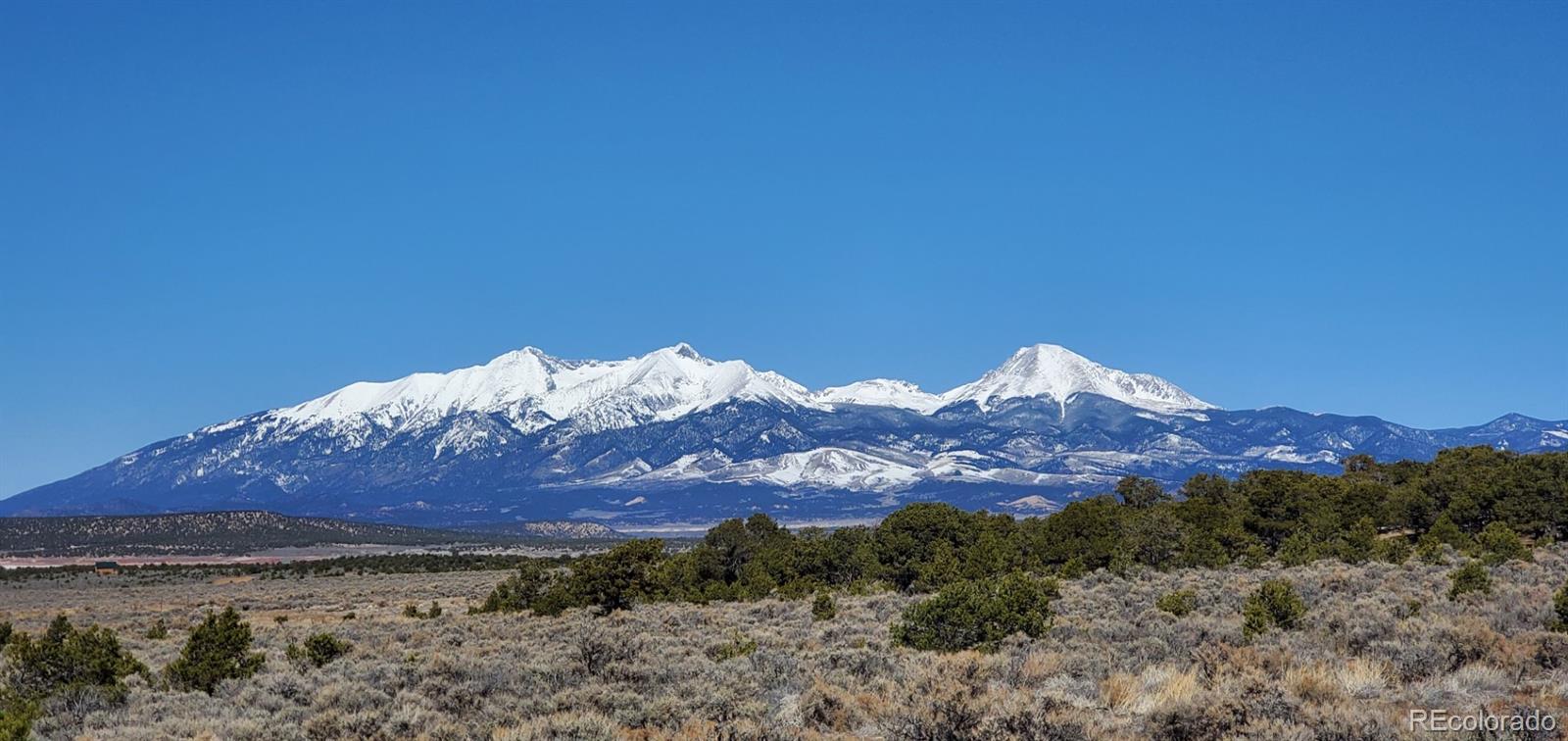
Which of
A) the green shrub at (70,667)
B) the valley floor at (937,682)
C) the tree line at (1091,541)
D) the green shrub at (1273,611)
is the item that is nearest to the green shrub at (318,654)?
the valley floor at (937,682)

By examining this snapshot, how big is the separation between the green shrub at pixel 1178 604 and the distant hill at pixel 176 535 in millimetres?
131360

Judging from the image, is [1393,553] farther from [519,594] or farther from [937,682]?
[519,594]

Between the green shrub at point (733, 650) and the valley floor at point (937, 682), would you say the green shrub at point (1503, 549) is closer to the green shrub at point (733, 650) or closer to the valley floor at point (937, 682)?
the valley floor at point (937, 682)

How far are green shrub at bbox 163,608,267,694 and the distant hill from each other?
126 meters

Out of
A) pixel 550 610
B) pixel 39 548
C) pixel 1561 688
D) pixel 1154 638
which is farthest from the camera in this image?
pixel 39 548

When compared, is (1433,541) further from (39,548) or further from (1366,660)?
(39,548)

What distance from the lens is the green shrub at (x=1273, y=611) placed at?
59.0 ft

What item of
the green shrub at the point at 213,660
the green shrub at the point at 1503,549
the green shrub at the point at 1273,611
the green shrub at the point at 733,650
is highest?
the green shrub at the point at 213,660

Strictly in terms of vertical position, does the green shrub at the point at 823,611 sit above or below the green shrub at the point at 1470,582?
below

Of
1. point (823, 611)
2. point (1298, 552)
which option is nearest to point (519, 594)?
point (823, 611)

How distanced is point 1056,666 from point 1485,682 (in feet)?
16.1

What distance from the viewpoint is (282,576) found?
8162 centimetres

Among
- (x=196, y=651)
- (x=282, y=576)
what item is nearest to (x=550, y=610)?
(x=196, y=651)

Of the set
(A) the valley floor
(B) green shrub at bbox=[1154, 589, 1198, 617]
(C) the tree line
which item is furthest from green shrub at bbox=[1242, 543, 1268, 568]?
(B) green shrub at bbox=[1154, 589, 1198, 617]
